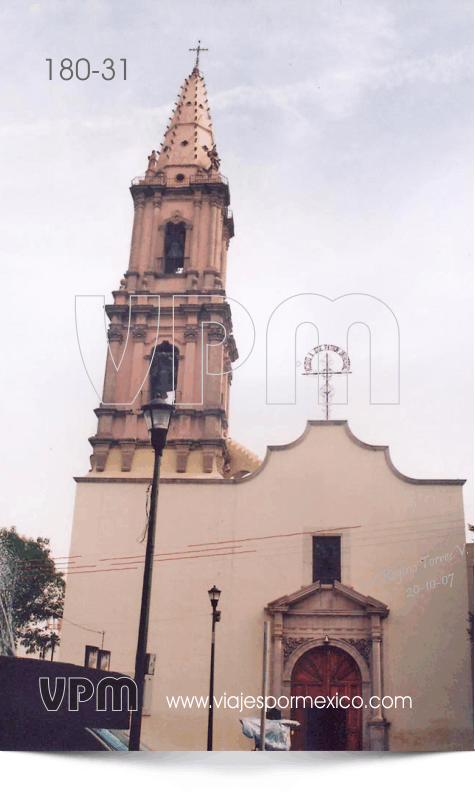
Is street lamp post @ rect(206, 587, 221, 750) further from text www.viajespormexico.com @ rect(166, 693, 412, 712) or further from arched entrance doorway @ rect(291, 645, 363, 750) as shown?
arched entrance doorway @ rect(291, 645, 363, 750)

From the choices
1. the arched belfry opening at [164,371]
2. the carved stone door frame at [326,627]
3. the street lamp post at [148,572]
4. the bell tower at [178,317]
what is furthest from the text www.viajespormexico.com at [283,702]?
the arched belfry opening at [164,371]

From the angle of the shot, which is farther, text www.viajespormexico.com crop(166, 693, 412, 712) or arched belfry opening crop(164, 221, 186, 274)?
arched belfry opening crop(164, 221, 186, 274)

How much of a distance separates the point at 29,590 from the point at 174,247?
6.99m

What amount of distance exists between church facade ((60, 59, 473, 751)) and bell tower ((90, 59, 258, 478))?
0.05 meters

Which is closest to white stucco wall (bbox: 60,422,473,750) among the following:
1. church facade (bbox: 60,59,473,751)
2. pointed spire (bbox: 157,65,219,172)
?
church facade (bbox: 60,59,473,751)

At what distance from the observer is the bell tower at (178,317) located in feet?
43.8

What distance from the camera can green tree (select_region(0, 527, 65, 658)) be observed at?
1116 cm

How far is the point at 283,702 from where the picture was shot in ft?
36.4

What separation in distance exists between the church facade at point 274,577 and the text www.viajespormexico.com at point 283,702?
3cm

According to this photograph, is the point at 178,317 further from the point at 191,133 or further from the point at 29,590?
the point at 29,590

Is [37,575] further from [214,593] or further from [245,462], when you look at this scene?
[245,462]

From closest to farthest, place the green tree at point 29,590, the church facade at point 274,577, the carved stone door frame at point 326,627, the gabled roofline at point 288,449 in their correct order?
the church facade at point 274,577
the green tree at point 29,590
the carved stone door frame at point 326,627
the gabled roofline at point 288,449

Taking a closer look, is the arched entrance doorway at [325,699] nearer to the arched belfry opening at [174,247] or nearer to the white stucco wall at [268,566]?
the white stucco wall at [268,566]

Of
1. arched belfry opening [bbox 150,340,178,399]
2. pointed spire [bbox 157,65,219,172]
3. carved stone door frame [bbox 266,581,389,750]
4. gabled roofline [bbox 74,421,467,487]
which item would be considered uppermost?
pointed spire [bbox 157,65,219,172]
